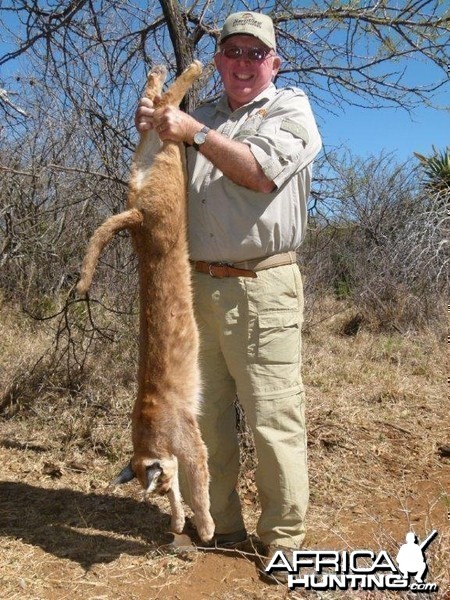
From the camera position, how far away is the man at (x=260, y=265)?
363 cm

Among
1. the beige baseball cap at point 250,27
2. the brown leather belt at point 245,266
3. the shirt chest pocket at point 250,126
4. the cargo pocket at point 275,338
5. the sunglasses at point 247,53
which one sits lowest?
the cargo pocket at point 275,338

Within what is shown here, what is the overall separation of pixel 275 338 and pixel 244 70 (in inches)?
59.0

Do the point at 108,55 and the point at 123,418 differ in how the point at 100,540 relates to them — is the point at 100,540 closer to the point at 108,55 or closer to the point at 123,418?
the point at 123,418

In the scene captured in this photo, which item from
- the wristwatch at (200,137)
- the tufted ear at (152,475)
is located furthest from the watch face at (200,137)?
the tufted ear at (152,475)

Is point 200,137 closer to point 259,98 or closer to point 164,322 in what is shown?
point 259,98

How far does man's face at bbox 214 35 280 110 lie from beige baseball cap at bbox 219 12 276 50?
0.04m

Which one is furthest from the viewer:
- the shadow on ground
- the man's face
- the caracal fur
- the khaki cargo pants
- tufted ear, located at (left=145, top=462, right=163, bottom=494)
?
the shadow on ground

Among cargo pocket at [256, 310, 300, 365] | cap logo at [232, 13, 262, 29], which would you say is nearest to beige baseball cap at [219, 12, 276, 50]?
cap logo at [232, 13, 262, 29]

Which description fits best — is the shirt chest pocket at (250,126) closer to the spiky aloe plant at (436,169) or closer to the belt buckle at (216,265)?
the belt buckle at (216,265)

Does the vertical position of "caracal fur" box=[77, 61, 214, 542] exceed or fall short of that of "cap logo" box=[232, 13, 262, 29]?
it falls short

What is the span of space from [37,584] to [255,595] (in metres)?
1.21

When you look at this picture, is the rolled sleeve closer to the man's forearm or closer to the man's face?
the man's forearm

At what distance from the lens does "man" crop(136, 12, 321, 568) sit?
3.63 m

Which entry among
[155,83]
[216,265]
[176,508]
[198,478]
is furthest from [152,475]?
[155,83]
